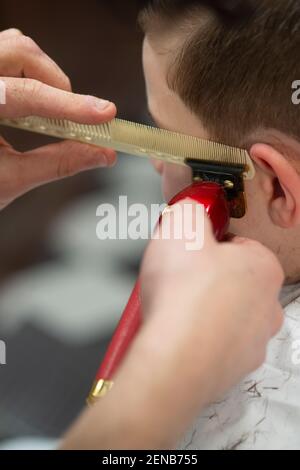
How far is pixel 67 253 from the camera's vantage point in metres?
1.64

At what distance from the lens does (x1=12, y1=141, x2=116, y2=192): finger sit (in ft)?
3.16

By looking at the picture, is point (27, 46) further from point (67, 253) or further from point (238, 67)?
point (67, 253)

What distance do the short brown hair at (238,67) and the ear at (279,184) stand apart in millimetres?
35

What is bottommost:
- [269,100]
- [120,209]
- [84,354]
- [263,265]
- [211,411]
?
[84,354]

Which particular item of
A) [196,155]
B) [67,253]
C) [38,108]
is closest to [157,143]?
[196,155]

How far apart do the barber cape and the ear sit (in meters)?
0.17

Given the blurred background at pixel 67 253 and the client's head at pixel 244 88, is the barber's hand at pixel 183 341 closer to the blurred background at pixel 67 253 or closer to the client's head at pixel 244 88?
the client's head at pixel 244 88

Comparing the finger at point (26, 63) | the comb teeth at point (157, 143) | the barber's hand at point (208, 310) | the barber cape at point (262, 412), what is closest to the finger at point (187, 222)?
the barber's hand at point (208, 310)

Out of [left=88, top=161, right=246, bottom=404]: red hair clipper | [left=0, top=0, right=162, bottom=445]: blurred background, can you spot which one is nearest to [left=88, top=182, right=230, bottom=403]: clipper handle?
[left=88, top=161, right=246, bottom=404]: red hair clipper

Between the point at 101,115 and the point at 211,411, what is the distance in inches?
16.0

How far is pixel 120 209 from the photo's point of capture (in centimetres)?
170

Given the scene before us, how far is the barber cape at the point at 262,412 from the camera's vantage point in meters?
0.72

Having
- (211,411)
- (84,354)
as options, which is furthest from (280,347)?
(84,354)

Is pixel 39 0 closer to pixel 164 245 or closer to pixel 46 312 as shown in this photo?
pixel 46 312
